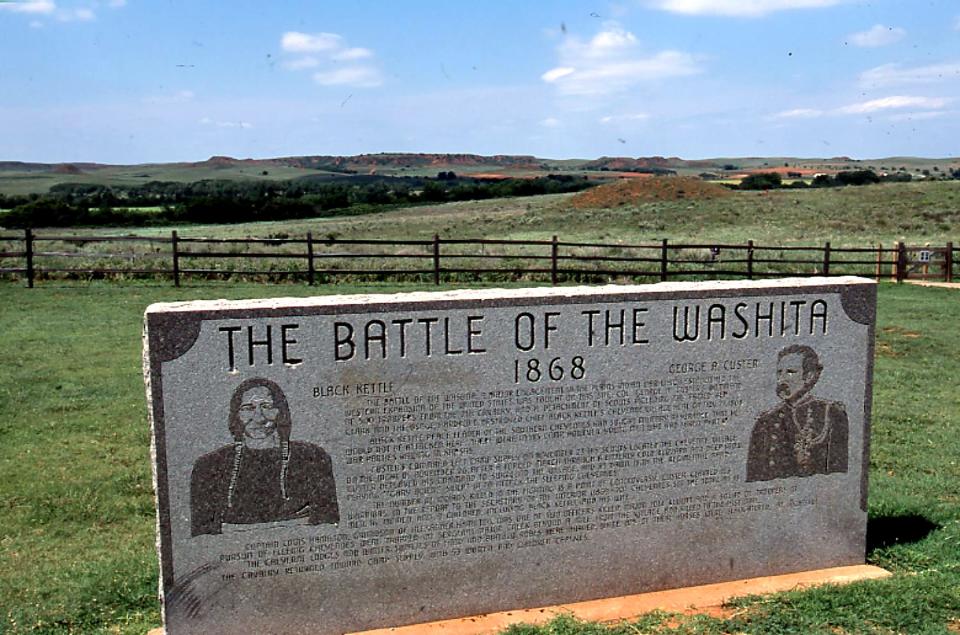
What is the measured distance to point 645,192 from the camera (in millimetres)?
64500

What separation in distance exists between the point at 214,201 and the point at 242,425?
232ft

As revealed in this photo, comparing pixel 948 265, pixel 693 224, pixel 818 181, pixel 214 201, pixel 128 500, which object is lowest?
pixel 128 500

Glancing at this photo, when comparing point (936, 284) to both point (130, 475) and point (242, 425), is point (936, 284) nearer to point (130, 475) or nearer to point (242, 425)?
point (130, 475)

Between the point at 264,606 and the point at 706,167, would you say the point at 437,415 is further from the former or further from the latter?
the point at 706,167

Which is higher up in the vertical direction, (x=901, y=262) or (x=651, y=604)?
(x=901, y=262)

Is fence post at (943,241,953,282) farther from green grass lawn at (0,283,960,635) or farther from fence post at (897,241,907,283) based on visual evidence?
green grass lawn at (0,283,960,635)

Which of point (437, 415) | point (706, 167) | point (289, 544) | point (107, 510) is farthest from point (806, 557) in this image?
point (706, 167)

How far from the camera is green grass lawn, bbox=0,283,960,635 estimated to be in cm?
482

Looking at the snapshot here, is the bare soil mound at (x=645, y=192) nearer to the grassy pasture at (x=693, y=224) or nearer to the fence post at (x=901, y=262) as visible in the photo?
the grassy pasture at (x=693, y=224)

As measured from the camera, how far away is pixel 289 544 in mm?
4527

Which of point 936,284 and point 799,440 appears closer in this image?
point 799,440

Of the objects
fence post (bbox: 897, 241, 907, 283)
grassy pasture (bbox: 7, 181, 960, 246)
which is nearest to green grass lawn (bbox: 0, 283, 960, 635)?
fence post (bbox: 897, 241, 907, 283)

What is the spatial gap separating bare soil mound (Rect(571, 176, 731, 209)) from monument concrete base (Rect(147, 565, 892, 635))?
187ft

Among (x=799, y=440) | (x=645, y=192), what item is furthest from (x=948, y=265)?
(x=645, y=192)
